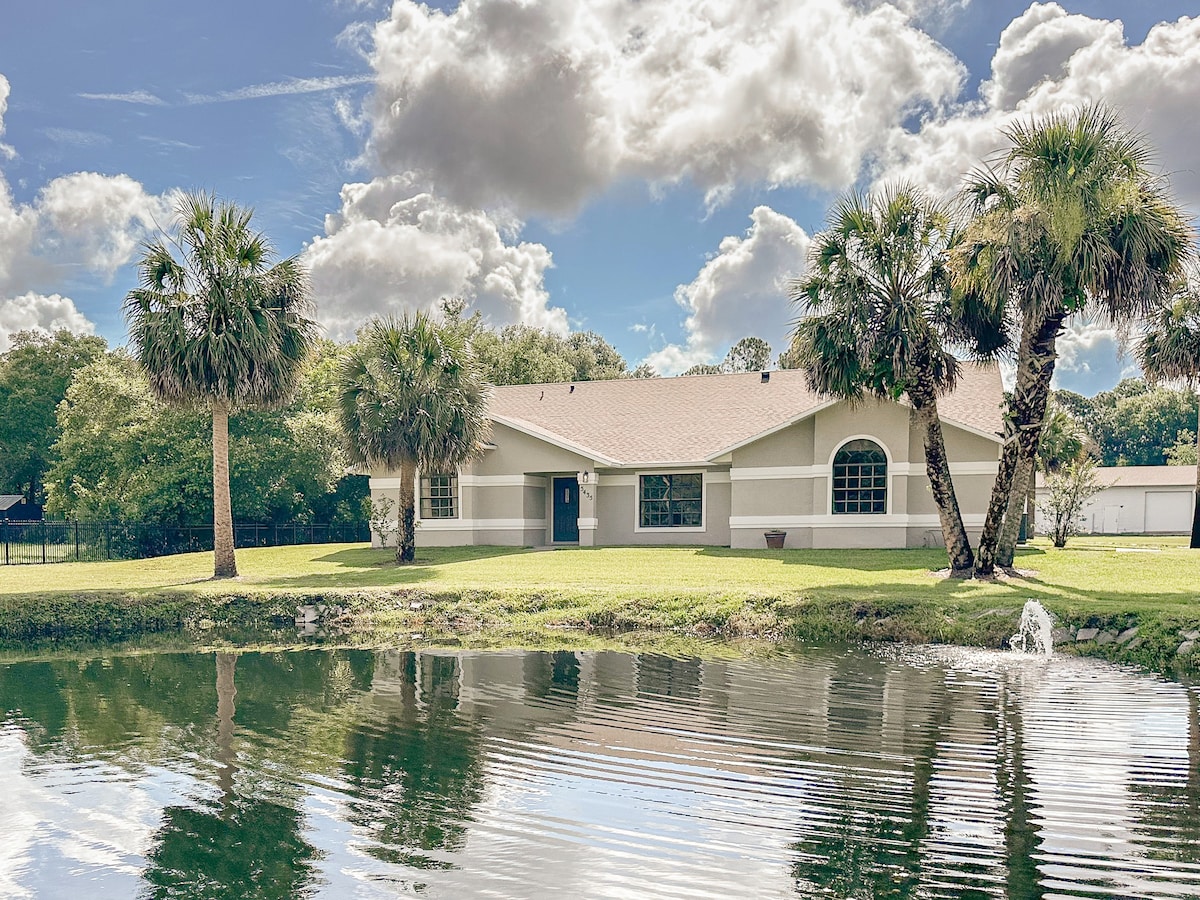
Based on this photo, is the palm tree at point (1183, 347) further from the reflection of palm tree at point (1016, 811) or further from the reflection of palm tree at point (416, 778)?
the reflection of palm tree at point (416, 778)

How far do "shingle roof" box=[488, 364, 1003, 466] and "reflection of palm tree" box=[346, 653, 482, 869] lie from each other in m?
18.2

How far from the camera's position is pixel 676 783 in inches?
302

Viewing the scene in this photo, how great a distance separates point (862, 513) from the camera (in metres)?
26.1

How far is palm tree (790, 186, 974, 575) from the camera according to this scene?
743 inches

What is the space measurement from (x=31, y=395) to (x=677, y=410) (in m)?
44.4

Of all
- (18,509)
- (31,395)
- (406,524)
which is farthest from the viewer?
(18,509)

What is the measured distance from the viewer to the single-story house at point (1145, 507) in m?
→ 45.2

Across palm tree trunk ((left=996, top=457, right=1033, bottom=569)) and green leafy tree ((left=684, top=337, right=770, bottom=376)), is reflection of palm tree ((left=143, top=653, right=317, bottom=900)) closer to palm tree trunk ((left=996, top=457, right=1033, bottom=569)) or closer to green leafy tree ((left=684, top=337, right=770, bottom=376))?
palm tree trunk ((left=996, top=457, right=1033, bottom=569))

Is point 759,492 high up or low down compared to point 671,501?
up

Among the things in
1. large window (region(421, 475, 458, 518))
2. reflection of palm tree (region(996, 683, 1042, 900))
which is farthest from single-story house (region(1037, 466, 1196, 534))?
reflection of palm tree (region(996, 683, 1042, 900))

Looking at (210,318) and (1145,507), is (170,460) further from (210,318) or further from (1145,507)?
(1145,507)

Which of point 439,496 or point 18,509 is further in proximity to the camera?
point 18,509

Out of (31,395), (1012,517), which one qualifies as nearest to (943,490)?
(1012,517)

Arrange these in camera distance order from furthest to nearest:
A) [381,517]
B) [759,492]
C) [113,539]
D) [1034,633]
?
[113,539]
[381,517]
[759,492]
[1034,633]
